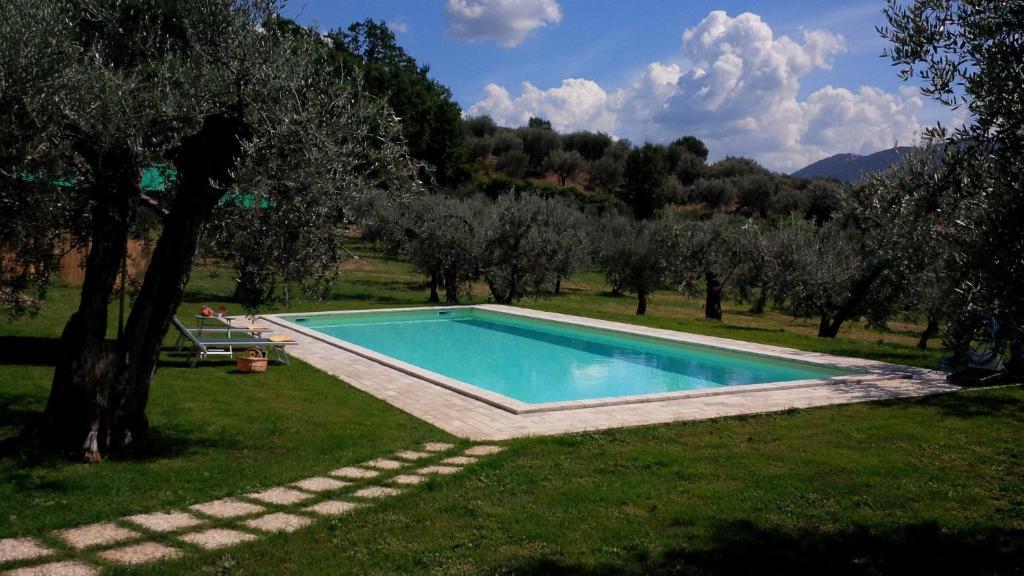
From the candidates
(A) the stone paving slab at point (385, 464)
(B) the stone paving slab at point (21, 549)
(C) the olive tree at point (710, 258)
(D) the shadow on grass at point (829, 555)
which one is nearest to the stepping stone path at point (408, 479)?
(A) the stone paving slab at point (385, 464)

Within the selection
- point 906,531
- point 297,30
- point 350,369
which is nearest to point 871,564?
point 906,531

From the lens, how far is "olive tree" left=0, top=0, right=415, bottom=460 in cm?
641

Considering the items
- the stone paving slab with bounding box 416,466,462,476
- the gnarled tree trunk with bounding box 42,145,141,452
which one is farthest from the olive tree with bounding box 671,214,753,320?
the gnarled tree trunk with bounding box 42,145,141,452

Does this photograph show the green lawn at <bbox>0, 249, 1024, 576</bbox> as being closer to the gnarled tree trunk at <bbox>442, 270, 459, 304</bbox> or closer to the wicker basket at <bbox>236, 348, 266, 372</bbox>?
the wicker basket at <bbox>236, 348, 266, 372</bbox>

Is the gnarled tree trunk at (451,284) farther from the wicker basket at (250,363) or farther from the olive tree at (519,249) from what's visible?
the wicker basket at (250,363)

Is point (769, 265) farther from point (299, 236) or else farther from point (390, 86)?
point (390, 86)

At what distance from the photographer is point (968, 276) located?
177 inches

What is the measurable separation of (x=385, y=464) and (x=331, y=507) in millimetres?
1311

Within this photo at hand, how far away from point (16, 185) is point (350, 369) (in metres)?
6.58

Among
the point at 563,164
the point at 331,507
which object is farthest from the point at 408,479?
the point at 563,164

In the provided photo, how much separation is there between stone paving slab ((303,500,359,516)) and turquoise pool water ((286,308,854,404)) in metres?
7.16

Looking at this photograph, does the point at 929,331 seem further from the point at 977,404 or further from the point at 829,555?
the point at 829,555

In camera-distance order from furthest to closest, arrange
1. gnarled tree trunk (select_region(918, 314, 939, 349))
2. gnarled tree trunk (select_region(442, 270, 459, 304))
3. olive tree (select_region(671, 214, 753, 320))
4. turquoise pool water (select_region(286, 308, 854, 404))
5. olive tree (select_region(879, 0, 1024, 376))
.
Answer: olive tree (select_region(671, 214, 753, 320)), gnarled tree trunk (select_region(442, 270, 459, 304)), gnarled tree trunk (select_region(918, 314, 939, 349)), turquoise pool water (select_region(286, 308, 854, 404)), olive tree (select_region(879, 0, 1024, 376))

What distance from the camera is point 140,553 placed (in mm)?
4832
